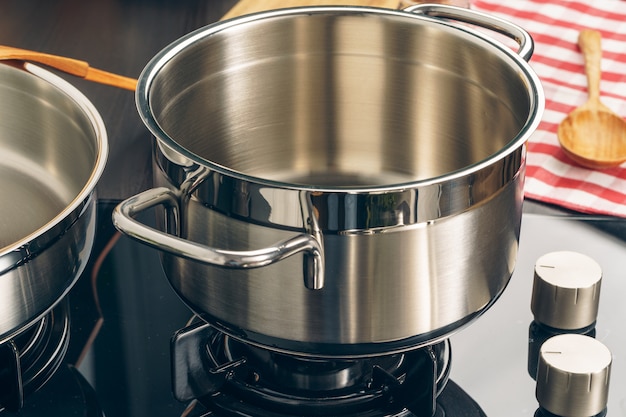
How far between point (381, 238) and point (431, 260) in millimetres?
36

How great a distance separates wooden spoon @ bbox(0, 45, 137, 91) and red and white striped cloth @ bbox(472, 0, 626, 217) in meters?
0.38

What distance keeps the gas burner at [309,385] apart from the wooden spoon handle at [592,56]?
1.50 feet

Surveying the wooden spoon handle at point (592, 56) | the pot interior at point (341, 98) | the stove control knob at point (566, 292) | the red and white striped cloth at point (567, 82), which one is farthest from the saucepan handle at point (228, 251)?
the wooden spoon handle at point (592, 56)

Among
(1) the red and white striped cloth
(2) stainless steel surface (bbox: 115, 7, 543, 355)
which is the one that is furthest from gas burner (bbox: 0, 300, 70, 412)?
(1) the red and white striped cloth

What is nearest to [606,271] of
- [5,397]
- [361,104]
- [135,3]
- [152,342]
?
[361,104]

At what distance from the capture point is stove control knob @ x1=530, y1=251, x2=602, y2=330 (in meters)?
0.75

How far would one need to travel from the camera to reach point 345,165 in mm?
847

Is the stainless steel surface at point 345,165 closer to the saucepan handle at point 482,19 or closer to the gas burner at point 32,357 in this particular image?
the saucepan handle at point 482,19

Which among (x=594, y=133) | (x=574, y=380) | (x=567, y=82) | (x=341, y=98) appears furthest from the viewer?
(x=567, y=82)

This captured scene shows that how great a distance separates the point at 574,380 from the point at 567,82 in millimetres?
490

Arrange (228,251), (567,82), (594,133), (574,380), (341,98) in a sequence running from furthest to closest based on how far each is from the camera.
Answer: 1. (567,82)
2. (594,133)
3. (341,98)
4. (574,380)
5. (228,251)

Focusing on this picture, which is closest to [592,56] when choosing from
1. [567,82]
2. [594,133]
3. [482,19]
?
[567,82]

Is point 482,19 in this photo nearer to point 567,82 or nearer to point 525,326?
point 525,326

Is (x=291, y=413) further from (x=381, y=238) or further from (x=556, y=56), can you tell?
(x=556, y=56)
